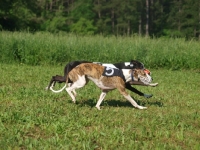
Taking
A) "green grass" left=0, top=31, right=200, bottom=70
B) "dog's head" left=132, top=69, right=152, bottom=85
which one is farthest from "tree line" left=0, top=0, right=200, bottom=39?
"dog's head" left=132, top=69, right=152, bottom=85

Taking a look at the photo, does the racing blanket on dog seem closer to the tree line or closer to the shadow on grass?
the shadow on grass

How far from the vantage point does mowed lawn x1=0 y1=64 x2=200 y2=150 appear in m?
5.23

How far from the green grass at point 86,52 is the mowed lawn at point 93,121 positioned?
7.37 meters

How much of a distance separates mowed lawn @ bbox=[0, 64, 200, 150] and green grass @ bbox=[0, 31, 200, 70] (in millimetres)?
7374

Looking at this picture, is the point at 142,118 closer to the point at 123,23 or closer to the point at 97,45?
the point at 97,45

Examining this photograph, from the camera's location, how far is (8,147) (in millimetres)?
4859

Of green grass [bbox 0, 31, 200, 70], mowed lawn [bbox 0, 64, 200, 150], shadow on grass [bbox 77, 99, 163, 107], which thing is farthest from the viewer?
green grass [bbox 0, 31, 200, 70]

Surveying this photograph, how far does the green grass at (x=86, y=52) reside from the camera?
675 inches

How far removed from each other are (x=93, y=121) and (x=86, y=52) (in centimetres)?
1123

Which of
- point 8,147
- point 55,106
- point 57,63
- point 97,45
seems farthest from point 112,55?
point 8,147

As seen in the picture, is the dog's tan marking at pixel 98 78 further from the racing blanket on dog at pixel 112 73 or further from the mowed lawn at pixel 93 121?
→ the mowed lawn at pixel 93 121

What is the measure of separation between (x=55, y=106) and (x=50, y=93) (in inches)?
59.3

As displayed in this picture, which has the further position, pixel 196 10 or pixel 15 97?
pixel 196 10

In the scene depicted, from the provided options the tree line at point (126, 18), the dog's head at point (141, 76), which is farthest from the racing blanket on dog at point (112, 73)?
the tree line at point (126, 18)
